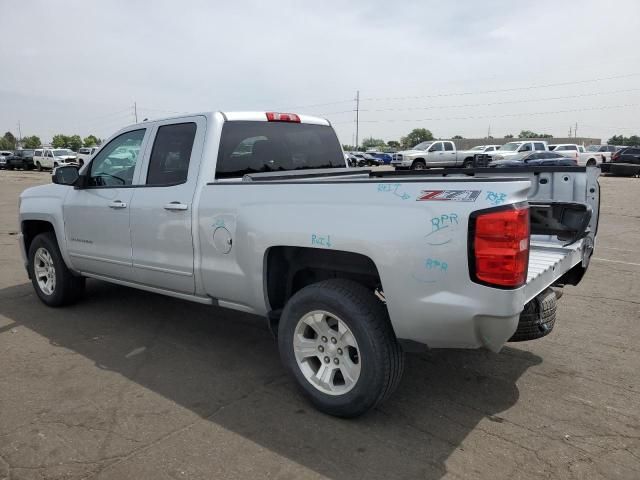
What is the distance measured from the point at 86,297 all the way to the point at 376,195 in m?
4.25

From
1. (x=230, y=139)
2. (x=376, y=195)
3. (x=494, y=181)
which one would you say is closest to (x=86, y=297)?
(x=230, y=139)

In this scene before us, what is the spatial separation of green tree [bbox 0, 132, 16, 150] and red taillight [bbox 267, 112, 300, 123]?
142 metres

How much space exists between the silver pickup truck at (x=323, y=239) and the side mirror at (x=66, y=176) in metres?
0.02

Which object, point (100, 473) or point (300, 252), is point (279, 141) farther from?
point (100, 473)

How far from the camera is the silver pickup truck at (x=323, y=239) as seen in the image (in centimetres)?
263

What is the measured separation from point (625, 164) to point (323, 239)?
32.1m

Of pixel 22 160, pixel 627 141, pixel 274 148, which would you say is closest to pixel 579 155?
pixel 274 148

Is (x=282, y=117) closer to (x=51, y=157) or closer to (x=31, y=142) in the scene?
(x=51, y=157)

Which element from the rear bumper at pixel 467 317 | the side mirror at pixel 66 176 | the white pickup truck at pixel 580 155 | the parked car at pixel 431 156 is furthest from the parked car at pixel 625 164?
the side mirror at pixel 66 176

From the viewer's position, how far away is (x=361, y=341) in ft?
9.68

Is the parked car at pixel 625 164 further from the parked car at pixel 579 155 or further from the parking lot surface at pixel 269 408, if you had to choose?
the parking lot surface at pixel 269 408

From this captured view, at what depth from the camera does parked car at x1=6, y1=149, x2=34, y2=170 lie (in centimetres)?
4306

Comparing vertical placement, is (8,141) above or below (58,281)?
above

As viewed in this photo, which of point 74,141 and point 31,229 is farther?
point 74,141
